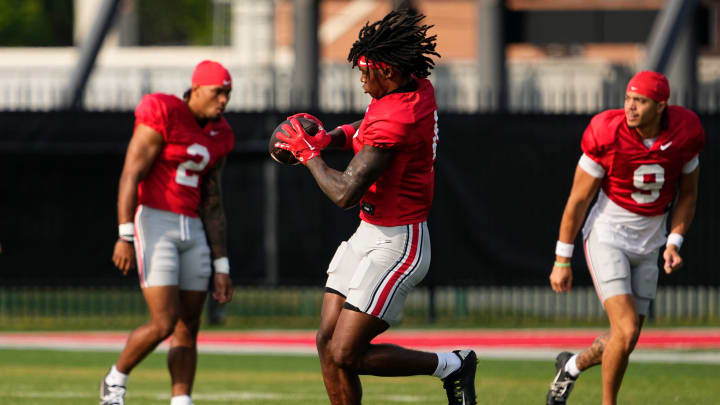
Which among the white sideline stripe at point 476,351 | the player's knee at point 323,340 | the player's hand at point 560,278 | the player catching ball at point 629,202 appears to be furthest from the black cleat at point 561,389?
the white sideline stripe at point 476,351

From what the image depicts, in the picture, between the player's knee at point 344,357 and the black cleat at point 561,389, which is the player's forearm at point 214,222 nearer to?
the player's knee at point 344,357

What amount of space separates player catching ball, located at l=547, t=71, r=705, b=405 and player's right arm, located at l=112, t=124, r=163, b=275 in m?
2.54

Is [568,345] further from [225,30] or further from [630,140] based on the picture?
[225,30]

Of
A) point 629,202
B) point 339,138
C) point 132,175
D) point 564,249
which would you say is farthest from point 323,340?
point 629,202

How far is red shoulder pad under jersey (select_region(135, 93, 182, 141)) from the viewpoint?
8523 mm

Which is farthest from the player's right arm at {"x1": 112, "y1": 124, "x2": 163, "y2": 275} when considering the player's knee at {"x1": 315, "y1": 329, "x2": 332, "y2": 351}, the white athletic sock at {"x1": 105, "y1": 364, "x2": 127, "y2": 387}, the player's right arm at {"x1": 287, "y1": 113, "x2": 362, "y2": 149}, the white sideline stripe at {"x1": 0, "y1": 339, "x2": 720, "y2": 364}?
the white sideline stripe at {"x1": 0, "y1": 339, "x2": 720, "y2": 364}

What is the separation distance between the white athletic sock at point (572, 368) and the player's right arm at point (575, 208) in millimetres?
509

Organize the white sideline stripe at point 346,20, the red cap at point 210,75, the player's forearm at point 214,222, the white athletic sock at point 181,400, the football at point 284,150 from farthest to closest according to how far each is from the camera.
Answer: the white sideline stripe at point 346,20 → the player's forearm at point 214,222 → the red cap at point 210,75 → the white athletic sock at point 181,400 → the football at point 284,150

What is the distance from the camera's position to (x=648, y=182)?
847 centimetres

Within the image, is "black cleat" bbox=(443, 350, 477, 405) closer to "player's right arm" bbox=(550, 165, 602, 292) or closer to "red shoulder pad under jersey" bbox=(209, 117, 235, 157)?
"player's right arm" bbox=(550, 165, 602, 292)

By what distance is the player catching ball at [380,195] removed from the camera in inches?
276

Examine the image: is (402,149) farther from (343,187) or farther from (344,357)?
(344,357)

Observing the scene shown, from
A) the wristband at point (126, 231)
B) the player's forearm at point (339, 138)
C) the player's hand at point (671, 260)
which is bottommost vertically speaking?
the player's hand at point (671, 260)

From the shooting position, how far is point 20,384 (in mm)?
10836
